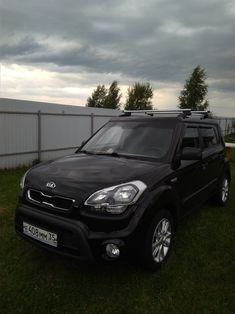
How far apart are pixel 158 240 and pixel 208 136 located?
8.69 feet

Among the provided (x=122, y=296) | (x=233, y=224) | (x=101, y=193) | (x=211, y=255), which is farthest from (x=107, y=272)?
(x=233, y=224)

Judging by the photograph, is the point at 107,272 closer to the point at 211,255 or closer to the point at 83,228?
the point at 83,228

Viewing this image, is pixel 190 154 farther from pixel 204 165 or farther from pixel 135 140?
pixel 204 165

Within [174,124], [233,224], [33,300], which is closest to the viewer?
[33,300]

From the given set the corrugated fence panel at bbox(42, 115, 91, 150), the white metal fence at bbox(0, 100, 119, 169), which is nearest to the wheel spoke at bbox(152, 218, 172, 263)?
the white metal fence at bbox(0, 100, 119, 169)

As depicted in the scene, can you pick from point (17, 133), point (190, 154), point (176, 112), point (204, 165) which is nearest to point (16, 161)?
point (17, 133)

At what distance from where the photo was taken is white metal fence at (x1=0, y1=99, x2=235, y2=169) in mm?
9898

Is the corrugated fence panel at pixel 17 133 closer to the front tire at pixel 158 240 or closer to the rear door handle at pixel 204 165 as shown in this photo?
the rear door handle at pixel 204 165

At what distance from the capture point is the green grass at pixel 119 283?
9.46 feet

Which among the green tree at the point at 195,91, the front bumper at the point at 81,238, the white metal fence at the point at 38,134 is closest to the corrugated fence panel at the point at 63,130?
the white metal fence at the point at 38,134

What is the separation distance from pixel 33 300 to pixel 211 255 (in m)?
2.25

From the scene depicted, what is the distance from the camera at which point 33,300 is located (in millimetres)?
2928

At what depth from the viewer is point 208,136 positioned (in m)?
5.47

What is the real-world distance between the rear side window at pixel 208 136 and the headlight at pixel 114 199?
2495 millimetres
